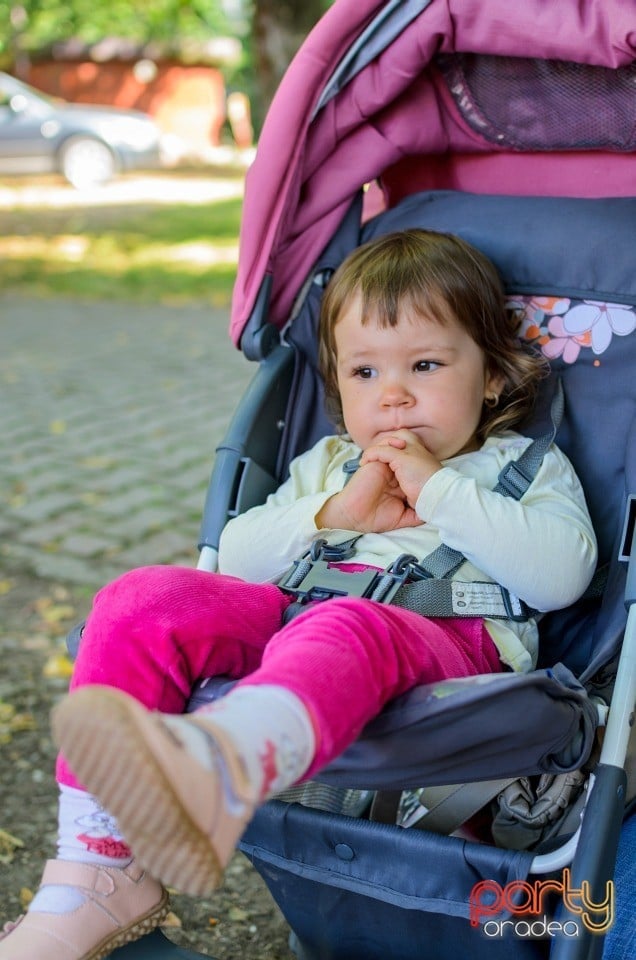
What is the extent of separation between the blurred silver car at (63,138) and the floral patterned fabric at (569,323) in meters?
15.4

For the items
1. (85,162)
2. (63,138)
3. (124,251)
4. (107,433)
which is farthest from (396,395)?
(85,162)

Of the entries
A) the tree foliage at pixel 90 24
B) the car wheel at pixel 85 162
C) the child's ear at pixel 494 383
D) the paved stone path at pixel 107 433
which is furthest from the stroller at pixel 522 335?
the tree foliage at pixel 90 24

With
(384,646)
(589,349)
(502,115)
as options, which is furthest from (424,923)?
(502,115)

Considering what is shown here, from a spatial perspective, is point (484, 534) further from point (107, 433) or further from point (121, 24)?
point (121, 24)

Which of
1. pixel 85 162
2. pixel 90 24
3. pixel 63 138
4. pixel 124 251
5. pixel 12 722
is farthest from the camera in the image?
pixel 90 24

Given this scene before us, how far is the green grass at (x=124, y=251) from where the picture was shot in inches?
380

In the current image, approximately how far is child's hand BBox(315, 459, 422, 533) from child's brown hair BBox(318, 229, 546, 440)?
0.83 feet

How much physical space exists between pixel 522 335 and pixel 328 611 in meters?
1.00

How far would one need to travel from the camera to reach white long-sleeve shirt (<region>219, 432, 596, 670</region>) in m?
1.98

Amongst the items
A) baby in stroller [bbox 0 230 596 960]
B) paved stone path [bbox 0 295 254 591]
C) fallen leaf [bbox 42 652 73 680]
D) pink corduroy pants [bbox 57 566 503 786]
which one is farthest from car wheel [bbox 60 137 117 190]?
pink corduroy pants [bbox 57 566 503 786]

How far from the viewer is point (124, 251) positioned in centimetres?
1123

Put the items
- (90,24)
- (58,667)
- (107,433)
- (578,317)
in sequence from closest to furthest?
(578,317) → (58,667) → (107,433) → (90,24)

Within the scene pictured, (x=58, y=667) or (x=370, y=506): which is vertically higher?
(x=370, y=506)

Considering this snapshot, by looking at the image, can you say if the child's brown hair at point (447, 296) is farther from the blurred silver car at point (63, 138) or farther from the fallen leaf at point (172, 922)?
the blurred silver car at point (63, 138)
